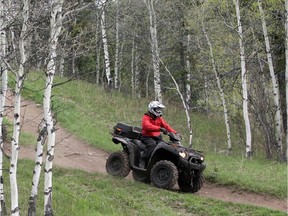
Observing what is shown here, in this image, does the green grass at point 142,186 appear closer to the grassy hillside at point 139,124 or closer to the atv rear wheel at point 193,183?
the grassy hillside at point 139,124

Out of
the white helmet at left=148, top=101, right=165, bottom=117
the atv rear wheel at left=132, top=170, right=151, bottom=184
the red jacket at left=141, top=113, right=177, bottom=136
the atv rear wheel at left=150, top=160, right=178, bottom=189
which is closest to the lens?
the atv rear wheel at left=150, top=160, right=178, bottom=189

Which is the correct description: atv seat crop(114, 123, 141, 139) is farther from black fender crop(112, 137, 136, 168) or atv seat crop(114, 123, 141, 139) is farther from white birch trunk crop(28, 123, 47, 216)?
white birch trunk crop(28, 123, 47, 216)

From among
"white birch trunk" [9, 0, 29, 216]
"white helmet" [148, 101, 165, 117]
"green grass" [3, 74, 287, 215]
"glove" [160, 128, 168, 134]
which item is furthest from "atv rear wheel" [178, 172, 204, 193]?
"white birch trunk" [9, 0, 29, 216]

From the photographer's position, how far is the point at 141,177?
12633mm

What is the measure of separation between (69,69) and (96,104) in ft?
76.5

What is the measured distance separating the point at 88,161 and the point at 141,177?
3434 mm

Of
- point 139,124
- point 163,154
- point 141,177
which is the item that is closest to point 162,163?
point 163,154

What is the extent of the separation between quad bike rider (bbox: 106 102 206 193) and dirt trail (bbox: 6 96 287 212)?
1.82 ft

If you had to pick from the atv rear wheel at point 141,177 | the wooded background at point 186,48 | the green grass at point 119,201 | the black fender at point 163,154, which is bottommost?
the green grass at point 119,201

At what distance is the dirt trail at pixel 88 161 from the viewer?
11.6m

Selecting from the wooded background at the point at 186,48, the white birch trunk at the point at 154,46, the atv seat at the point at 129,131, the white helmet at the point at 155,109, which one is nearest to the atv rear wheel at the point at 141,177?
the atv seat at the point at 129,131

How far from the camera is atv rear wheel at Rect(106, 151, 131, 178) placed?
12758 millimetres

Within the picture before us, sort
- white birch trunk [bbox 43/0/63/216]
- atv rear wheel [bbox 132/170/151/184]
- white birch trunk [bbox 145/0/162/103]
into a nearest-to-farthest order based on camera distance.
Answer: white birch trunk [bbox 43/0/63/216] < atv rear wheel [bbox 132/170/151/184] < white birch trunk [bbox 145/0/162/103]

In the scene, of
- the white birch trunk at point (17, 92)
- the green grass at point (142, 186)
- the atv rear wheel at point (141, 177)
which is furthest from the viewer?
the atv rear wheel at point (141, 177)
